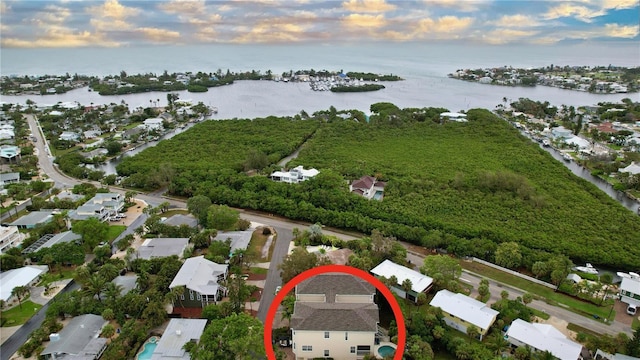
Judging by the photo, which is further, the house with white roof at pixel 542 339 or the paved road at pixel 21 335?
the paved road at pixel 21 335

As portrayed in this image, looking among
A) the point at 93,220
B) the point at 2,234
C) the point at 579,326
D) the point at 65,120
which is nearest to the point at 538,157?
the point at 579,326

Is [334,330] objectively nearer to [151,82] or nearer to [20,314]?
[20,314]

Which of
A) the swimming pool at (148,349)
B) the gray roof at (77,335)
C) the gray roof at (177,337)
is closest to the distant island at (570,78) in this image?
the gray roof at (177,337)

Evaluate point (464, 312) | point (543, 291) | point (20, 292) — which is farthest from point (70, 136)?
point (543, 291)

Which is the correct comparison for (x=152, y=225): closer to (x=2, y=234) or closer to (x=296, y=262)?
(x=2, y=234)

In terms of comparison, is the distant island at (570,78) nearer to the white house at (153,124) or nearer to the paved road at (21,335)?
the white house at (153,124)

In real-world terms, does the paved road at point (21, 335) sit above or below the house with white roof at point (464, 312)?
below
